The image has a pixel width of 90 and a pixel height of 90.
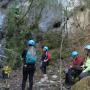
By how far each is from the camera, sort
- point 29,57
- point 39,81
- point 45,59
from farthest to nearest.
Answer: point 45,59, point 39,81, point 29,57

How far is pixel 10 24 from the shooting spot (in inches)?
768

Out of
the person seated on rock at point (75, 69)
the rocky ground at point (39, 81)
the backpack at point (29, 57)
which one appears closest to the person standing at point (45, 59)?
the rocky ground at point (39, 81)

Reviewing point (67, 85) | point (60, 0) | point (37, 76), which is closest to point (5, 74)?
point (37, 76)

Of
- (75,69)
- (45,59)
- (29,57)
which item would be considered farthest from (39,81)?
(29,57)

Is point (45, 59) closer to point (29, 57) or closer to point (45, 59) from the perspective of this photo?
point (45, 59)

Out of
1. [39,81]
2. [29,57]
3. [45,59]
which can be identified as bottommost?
[39,81]

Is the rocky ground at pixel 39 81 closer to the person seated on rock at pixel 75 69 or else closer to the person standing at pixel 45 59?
the person standing at pixel 45 59

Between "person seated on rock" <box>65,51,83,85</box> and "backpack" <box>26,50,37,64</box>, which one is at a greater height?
"backpack" <box>26,50,37,64</box>

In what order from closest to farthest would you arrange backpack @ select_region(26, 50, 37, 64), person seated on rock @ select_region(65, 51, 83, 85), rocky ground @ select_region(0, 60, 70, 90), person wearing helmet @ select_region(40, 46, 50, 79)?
backpack @ select_region(26, 50, 37, 64) < person seated on rock @ select_region(65, 51, 83, 85) < rocky ground @ select_region(0, 60, 70, 90) < person wearing helmet @ select_region(40, 46, 50, 79)

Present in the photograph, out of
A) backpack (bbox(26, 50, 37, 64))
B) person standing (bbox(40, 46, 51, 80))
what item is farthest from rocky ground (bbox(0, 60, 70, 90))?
backpack (bbox(26, 50, 37, 64))

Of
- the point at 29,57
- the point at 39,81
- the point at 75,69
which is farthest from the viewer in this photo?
the point at 39,81

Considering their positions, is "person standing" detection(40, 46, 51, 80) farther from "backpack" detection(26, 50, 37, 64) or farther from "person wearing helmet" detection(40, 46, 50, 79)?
"backpack" detection(26, 50, 37, 64)

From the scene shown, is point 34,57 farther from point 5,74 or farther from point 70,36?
point 70,36

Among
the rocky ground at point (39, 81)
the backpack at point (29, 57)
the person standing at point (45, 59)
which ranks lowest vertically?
the rocky ground at point (39, 81)
